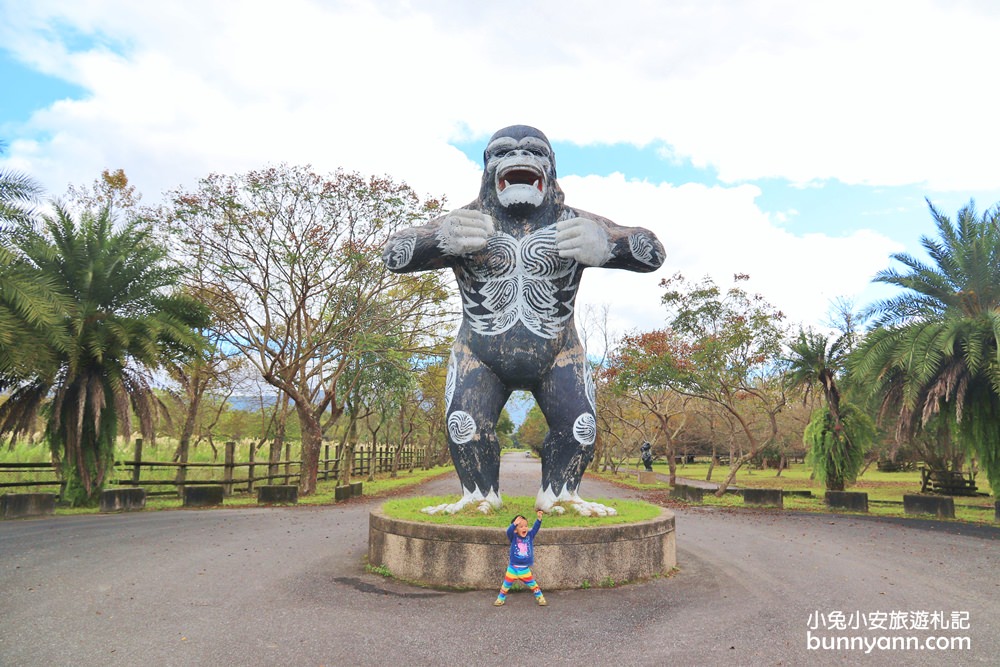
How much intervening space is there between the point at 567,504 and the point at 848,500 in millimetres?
10028

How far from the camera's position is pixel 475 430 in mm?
5551

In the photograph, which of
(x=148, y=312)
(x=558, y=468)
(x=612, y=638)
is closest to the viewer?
(x=612, y=638)

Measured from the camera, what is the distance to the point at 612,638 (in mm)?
3744

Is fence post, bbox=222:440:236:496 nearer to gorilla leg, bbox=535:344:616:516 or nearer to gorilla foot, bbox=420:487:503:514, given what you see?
gorilla foot, bbox=420:487:503:514

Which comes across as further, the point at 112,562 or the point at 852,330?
the point at 852,330

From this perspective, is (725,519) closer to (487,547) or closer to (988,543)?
(988,543)

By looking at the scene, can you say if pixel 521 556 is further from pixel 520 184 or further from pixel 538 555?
pixel 520 184

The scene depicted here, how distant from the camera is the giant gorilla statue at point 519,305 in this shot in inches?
220

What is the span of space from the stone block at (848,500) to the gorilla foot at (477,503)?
10.2m

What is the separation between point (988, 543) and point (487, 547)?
7.59 metres

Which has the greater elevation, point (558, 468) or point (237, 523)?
point (558, 468)

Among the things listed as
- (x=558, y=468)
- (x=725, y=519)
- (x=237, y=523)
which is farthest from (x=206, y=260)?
(x=725, y=519)

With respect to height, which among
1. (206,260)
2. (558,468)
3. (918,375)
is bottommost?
(558,468)

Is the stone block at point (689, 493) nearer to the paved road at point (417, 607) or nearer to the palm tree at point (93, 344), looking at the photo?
the paved road at point (417, 607)
